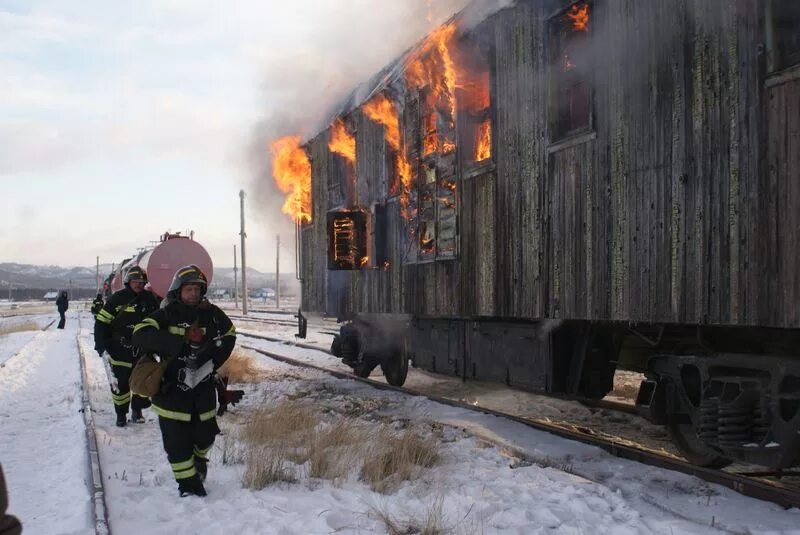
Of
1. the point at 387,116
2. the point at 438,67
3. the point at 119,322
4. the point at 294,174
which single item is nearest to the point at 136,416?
the point at 119,322

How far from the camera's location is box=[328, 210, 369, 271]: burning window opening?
12.6 m

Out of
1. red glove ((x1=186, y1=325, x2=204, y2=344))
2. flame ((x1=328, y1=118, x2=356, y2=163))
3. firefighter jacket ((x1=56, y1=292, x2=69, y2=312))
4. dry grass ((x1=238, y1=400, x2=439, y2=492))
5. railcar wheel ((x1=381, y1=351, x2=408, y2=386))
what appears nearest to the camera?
red glove ((x1=186, y1=325, x2=204, y2=344))

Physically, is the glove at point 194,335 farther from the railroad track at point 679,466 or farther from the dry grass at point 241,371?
the dry grass at point 241,371

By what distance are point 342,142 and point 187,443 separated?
947 centimetres

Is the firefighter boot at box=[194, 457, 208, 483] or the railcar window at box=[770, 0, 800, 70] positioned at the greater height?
the railcar window at box=[770, 0, 800, 70]

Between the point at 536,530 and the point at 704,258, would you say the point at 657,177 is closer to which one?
the point at 704,258

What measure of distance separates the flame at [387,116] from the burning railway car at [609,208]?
51 millimetres

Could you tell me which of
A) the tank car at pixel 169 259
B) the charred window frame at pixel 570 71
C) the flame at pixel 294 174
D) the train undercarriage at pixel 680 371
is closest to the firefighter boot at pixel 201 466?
the train undercarriage at pixel 680 371

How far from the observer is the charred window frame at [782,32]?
479 centimetres

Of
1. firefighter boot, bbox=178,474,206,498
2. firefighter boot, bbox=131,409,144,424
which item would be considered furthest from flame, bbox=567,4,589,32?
firefighter boot, bbox=131,409,144,424

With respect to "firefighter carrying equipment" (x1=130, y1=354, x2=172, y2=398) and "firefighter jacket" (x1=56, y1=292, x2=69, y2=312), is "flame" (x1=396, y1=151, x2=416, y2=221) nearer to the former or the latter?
"firefighter carrying equipment" (x1=130, y1=354, x2=172, y2=398)

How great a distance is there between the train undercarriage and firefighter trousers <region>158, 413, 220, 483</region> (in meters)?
3.86

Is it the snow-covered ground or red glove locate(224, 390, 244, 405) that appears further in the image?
red glove locate(224, 390, 244, 405)

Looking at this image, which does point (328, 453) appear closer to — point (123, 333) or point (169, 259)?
point (123, 333)
